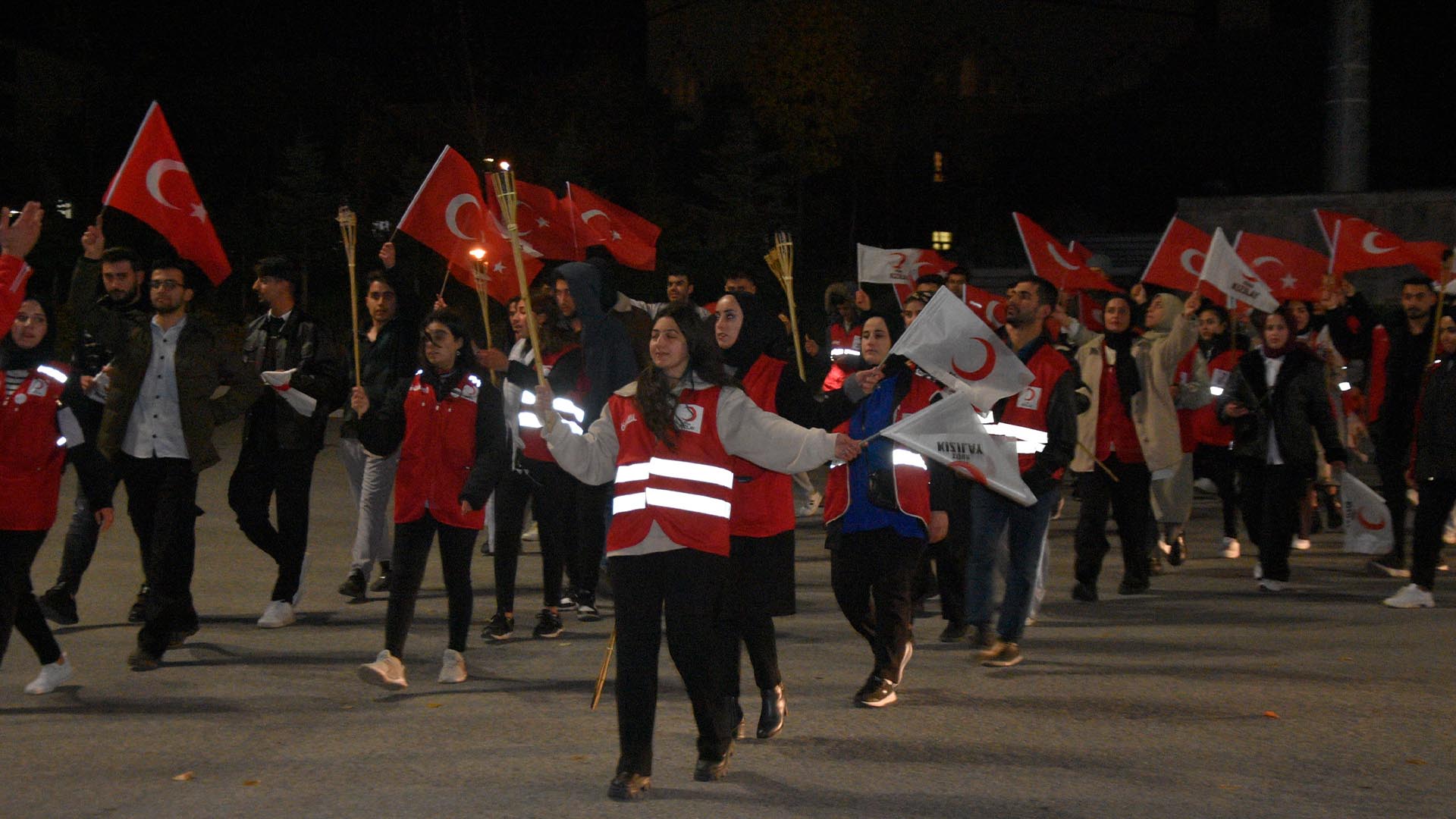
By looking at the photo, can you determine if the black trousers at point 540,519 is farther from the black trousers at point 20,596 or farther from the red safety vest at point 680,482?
the red safety vest at point 680,482

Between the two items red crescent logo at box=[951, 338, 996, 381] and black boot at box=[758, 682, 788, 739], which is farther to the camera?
red crescent logo at box=[951, 338, 996, 381]

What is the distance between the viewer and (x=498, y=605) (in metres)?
8.63

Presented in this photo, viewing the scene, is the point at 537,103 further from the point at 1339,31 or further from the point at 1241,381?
the point at 1241,381

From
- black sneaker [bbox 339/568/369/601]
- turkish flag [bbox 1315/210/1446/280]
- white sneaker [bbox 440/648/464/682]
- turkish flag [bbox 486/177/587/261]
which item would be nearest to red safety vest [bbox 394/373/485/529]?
white sneaker [bbox 440/648/464/682]

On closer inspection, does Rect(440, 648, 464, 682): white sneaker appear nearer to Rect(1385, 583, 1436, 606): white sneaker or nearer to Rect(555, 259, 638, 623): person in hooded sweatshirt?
Rect(555, 259, 638, 623): person in hooded sweatshirt

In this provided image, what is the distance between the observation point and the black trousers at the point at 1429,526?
9516 mm

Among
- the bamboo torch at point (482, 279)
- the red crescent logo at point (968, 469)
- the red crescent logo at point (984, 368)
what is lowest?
the red crescent logo at point (968, 469)

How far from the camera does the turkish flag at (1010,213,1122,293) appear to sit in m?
13.5

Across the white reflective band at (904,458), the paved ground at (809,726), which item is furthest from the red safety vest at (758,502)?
the paved ground at (809,726)

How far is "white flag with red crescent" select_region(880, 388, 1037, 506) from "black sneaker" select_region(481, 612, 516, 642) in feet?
8.94

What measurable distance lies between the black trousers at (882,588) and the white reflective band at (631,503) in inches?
67.9

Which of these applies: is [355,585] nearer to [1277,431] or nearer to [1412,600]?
[1277,431]

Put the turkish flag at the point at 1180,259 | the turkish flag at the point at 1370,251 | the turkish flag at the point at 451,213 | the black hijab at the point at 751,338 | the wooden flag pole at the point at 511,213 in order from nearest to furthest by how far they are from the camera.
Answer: the wooden flag pole at the point at 511,213
the black hijab at the point at 751,338
the turkish flag at the point at 451,213
the turkish flag at the point at 1180,259
the turkish flag at the point at 1370,251

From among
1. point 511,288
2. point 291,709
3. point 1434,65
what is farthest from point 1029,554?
point 1434,65
